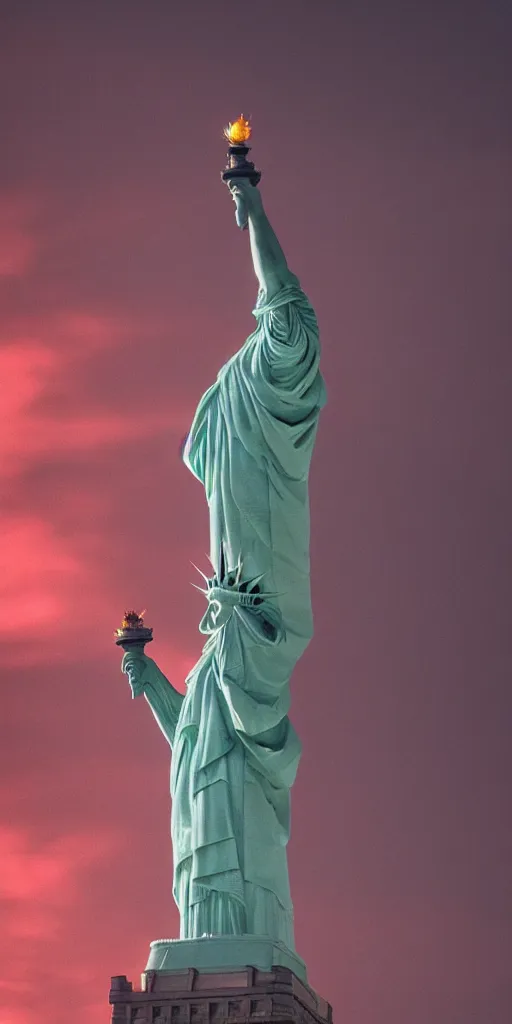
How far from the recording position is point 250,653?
79.6 feet

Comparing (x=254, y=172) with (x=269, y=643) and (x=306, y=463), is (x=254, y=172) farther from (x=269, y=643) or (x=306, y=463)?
(x=269, y=643)

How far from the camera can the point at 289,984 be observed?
73.6ft

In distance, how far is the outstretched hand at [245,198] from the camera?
980 inches

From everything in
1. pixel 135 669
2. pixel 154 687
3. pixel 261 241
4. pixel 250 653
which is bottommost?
pixel 250 653

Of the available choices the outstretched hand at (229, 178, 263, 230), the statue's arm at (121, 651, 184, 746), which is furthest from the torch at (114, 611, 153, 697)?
the outstretched hand at (229, 178, 263, 230)

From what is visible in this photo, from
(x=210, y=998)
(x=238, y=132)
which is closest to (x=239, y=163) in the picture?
(x=238, y=132)

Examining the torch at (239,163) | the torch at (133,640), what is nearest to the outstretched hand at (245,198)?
the torch at (239,163)

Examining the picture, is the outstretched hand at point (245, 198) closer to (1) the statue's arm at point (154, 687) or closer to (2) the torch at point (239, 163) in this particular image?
(2) the torch at point (239, 163)

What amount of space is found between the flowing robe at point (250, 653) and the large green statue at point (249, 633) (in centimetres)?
1

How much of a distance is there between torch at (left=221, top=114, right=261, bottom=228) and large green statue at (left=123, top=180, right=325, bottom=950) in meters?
0.06

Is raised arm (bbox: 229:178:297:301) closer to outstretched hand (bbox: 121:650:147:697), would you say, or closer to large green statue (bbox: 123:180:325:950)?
large green statue (bbox: 123:180:325:950)

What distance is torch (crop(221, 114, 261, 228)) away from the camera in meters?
24.9

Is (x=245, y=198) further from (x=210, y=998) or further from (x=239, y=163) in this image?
(x=210, y=998)

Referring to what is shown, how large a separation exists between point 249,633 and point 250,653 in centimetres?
19
